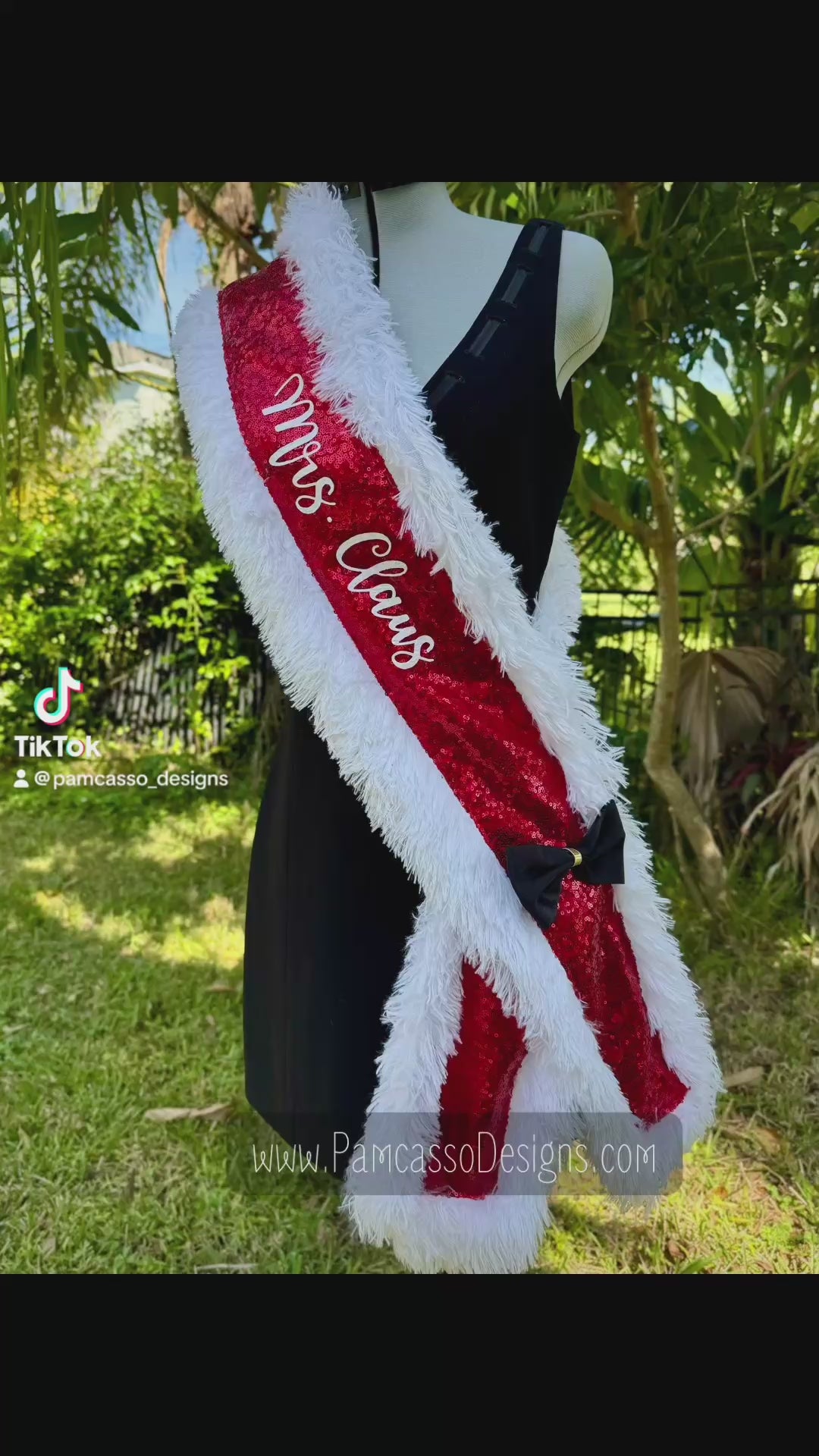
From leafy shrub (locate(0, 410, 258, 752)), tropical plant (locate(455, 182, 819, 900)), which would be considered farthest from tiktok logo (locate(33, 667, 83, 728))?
tropical plant (locate(455, 182, 819, 900))

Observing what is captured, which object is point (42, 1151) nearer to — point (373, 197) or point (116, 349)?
point (373, 197)

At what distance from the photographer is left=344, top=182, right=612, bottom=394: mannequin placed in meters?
0.80

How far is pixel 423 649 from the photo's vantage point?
83cm

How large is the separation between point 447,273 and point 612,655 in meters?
1.90

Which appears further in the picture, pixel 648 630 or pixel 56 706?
pixel 648 630

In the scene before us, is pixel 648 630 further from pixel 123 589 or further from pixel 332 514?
pixel 332 514

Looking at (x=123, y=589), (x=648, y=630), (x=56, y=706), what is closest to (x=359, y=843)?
(x=56, y=706)

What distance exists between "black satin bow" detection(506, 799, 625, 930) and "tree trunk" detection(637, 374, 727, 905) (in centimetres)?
109

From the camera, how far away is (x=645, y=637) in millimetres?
2613

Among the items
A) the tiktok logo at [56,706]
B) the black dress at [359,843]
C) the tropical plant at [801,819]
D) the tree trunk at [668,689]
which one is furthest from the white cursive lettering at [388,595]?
the tropical plant at [801,819]

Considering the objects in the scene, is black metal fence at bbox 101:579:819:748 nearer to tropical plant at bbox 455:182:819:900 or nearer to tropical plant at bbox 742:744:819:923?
tropical plant at bbox 742:744:819:923
